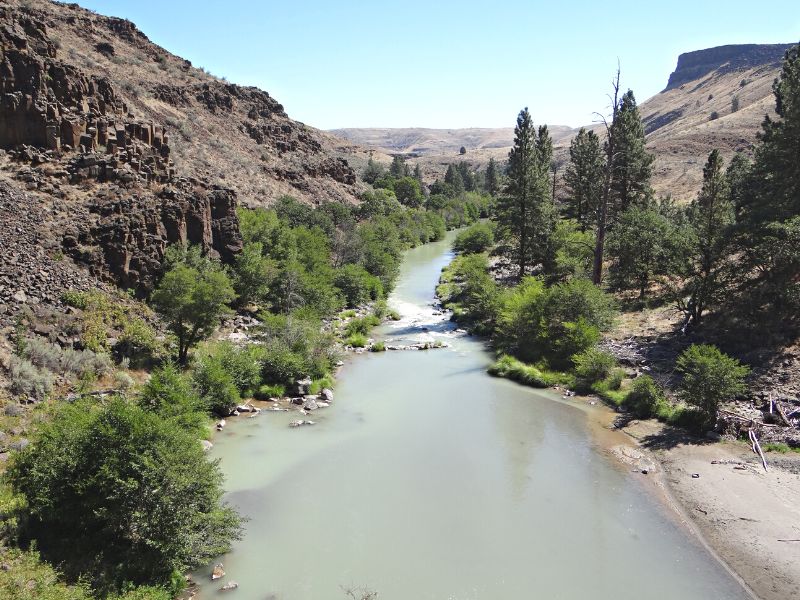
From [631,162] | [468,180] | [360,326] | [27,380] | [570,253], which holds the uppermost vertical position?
[468,180]

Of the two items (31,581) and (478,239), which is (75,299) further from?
(478,239)

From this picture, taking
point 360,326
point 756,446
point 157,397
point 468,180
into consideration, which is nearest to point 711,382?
point 756,446

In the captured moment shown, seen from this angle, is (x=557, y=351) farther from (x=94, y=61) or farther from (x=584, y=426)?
(x=94, y=61)

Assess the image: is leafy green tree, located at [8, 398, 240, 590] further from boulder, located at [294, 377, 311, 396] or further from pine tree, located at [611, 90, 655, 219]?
pine tree, located at [611, 90, 655, 219]

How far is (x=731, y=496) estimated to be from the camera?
1522cm

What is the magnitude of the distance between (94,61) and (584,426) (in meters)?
60.9

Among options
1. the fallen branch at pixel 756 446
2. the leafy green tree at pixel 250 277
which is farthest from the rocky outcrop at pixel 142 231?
the fallen branch at pixel 756 446

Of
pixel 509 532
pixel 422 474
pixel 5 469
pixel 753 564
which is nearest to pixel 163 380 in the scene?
pixel 5 469

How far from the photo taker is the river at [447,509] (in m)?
12.4

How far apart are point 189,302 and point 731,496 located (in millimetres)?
20629

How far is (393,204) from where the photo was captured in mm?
86625

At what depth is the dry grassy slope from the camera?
54625 millimetres

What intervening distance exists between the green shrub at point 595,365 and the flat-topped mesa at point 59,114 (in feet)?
82.4

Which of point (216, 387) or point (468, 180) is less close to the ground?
point (468, 180)
